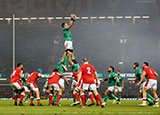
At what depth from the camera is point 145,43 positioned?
39.3 m

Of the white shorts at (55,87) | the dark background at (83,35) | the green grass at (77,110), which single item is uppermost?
the dark background at (83,35)

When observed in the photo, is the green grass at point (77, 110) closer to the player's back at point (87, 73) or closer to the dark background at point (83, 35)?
the player's back at point (87, 73)

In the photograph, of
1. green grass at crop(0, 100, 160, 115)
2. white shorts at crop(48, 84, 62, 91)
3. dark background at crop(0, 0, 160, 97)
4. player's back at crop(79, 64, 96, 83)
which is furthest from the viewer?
dark background at crop(0, 0, 160, 97)

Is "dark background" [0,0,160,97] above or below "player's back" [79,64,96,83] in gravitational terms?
above

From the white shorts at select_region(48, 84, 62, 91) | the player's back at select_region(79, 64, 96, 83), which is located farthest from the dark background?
the player's back at select_region(79, 64, 96, 83)

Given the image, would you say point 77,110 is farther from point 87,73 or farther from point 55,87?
point 55,87

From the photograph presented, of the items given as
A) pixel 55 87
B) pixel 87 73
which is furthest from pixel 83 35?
pixel 87 73

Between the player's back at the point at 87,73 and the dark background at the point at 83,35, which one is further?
the dark background at the point at 83,35

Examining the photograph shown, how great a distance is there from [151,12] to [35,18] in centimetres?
1283

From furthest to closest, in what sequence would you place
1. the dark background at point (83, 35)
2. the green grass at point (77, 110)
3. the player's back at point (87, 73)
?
1. the dark background at point (83, 35)
2. the player's back at point (87, 73)
3. the green grass at point (77, 110)

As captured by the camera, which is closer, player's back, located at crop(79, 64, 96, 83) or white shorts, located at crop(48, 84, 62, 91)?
player's back, located at crop(79, 64, 96, 83)

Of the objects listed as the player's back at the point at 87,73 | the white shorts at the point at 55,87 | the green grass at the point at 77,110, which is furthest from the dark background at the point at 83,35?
the player's back at the point at 87,73

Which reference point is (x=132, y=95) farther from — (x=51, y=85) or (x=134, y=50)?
(x=51, y=85)

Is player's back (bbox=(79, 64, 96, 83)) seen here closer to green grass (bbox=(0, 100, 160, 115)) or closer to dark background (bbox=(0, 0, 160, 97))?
green grass (bbox=(0, 100, 160, 115))
